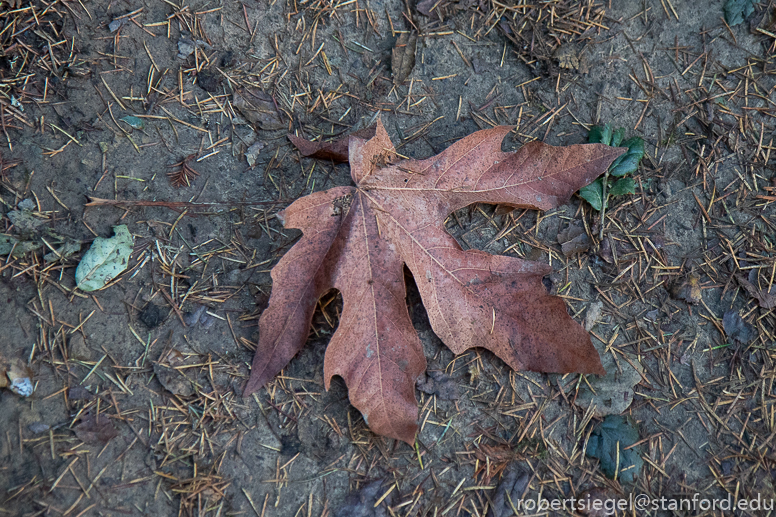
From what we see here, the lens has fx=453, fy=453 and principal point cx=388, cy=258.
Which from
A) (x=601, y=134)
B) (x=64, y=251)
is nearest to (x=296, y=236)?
(x=64, y=251)

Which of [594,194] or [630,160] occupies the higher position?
[630,160]

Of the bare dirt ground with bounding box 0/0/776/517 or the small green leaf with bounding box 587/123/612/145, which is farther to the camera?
the small green leaf with bounding box 587/123/612/145

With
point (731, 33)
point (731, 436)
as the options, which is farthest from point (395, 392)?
point (731, 33)

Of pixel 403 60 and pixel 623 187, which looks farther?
pixel 403 60

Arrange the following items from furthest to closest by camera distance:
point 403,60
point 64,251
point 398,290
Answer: point 403,60 → point 64,251 → point 398,290

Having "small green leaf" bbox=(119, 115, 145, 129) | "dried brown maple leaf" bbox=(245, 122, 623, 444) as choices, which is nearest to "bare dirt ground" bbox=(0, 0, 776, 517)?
"small green leaf" bbox=(119, 115, 145, 129)

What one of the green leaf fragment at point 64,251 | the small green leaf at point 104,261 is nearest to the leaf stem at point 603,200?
the small green leaf at point 104,261

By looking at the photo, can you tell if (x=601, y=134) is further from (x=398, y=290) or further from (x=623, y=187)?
(x=398, y=290)

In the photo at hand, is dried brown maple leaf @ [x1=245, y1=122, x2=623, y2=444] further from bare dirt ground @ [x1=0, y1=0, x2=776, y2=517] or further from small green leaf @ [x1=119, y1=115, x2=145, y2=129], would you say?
small green leaf @ [x1=119, y1=115, x2=145, y2=129]
